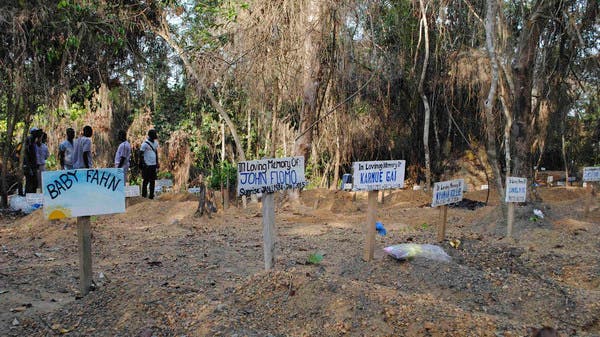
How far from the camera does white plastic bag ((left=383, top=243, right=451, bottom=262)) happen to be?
571cm

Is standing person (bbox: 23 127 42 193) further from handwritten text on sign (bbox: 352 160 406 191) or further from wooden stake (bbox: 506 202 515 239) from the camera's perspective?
wooden stake (bbox: 506 202 515 239)

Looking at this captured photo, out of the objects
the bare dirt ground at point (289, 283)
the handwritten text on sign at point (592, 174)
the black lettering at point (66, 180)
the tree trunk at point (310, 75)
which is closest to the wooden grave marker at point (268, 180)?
the bare dirt ground at point (289, 283)

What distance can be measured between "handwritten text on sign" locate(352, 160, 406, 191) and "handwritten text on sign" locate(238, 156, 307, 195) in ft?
2.21

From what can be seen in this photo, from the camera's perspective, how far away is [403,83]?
17.5 metres

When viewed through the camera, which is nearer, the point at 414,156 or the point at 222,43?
the point at 222,43

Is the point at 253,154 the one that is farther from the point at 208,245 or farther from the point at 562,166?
the point at 562,166

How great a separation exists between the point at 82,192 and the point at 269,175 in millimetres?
1592

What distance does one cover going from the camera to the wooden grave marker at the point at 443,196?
677cm

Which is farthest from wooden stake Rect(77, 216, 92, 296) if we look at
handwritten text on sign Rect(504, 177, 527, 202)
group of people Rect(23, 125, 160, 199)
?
group of people Rect(23, 125, 160, 199)

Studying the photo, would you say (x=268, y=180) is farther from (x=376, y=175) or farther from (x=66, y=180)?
(x=66, y=180)

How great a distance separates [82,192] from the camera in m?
4.63

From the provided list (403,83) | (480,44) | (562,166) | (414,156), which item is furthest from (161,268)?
(562,166)

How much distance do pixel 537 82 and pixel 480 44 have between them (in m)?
3.04

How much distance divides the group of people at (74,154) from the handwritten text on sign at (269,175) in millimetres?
6239
